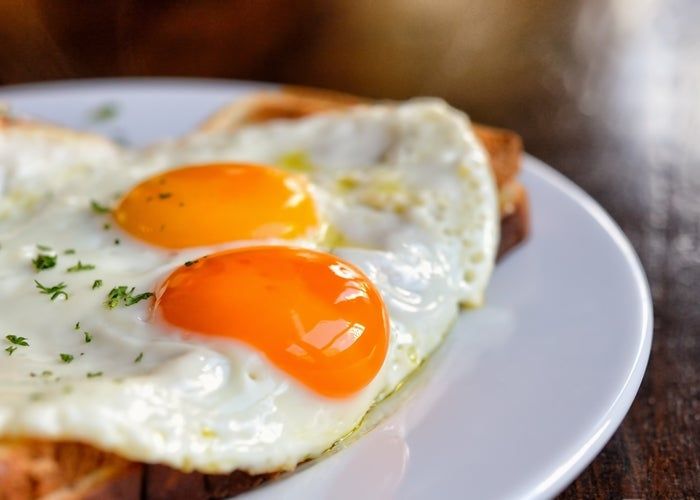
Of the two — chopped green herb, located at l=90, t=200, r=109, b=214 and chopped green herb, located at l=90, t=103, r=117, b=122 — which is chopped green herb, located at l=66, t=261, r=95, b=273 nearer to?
chopped green herb, located at l=90, t=200, r=109, b=214

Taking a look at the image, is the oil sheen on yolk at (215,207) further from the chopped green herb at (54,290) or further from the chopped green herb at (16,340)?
the chopped green herb at (16,340)

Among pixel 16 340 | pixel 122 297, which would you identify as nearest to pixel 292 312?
pixel 122 297

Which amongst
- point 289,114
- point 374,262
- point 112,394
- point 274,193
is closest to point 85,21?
point 289,114

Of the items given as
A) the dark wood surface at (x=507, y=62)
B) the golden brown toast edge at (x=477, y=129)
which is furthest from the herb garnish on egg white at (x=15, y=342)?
the dark wood surface at (x=507, y=62)

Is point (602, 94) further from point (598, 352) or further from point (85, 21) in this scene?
point (85, 21)

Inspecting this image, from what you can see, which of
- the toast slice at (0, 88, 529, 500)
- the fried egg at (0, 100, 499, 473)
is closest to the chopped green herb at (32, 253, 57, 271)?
the fried egg at (0, 100, 499, 473)

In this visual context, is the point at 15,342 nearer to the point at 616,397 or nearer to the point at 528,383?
the point at 528,383

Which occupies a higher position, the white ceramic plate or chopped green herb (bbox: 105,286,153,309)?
chopped green herb (bbox: 105,286,153,309)
